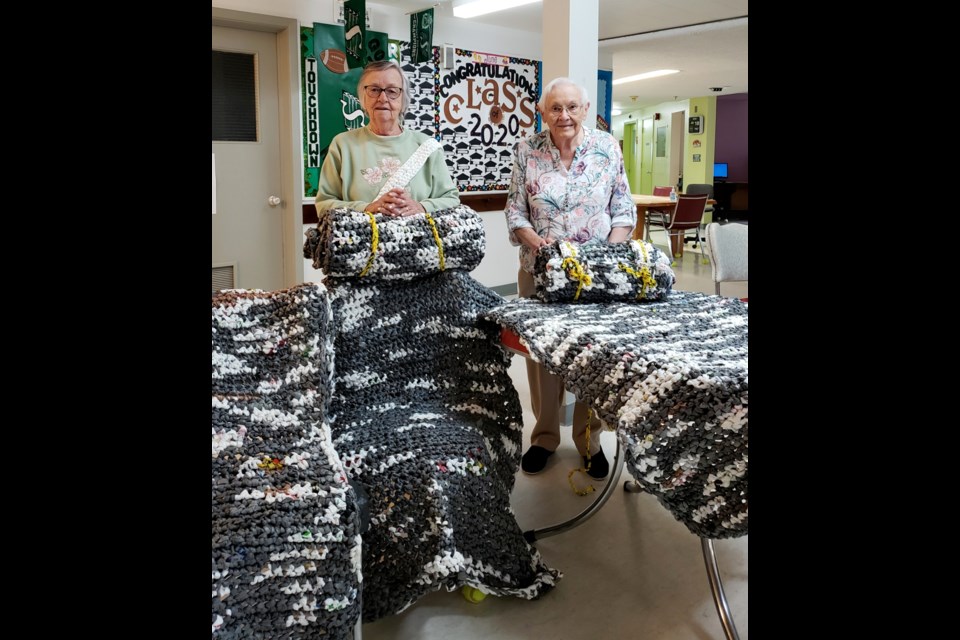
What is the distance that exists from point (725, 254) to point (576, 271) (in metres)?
1.37

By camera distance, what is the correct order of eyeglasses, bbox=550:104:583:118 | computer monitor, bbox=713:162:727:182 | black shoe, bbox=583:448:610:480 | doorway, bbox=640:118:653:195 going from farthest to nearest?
doorway, bbox=640:118:653:195 → computer monitor, bbox=713:162:727:182 → black shoe, bbox=583:448:610:480 → eyeglasses, bbox=550:104:583:118

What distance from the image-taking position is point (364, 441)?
181 centimetres

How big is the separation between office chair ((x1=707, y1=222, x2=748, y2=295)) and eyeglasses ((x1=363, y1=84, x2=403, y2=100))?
4.77ft

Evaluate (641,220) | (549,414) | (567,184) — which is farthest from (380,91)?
(641,220)

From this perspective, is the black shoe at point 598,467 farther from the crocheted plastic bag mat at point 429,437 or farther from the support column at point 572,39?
the support column at point 572,39

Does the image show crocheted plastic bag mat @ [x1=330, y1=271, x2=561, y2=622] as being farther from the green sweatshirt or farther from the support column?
the support column

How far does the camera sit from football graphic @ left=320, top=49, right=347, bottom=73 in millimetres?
4988

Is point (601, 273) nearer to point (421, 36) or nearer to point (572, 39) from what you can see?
point (572, 39)

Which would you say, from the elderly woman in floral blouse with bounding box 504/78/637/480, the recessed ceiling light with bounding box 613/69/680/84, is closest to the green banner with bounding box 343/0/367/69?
the elderly woman in floral blouse with bounding box 504/78/637/480

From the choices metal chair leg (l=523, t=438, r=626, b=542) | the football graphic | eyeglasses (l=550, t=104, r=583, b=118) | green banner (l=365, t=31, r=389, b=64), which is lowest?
metal chair leg (l=523, t=438, r=626, b=542)
